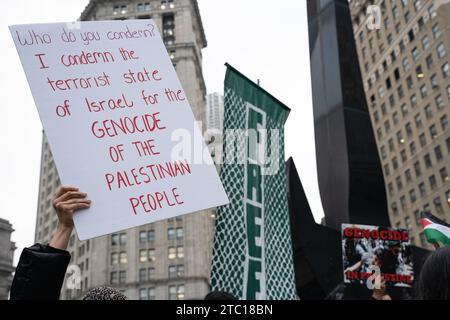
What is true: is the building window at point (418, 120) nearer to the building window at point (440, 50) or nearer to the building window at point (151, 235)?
the building window at point (440, 50)

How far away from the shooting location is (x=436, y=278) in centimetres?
199

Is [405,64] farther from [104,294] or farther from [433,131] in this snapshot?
[104,294]

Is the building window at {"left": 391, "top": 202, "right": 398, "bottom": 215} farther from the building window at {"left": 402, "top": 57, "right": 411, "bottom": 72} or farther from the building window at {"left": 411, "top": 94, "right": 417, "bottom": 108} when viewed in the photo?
the building window at {"left": 402, "top": 57, "right": 411, "bottom": 72}

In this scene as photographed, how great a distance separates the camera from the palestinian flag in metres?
4.25

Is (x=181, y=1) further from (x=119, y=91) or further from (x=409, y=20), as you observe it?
(x=119, y=91)

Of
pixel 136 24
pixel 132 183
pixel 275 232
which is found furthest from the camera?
pixel 275 232

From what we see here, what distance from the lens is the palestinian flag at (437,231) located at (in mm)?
4247

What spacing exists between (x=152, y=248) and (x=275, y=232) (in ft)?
211

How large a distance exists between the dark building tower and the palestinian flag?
6230mm

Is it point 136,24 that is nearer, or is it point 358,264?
point 136,24

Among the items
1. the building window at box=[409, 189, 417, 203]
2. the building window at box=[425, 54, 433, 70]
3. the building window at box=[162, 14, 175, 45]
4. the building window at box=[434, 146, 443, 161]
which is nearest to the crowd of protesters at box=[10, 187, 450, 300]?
the building window at box=[434, 146, 443, 161]

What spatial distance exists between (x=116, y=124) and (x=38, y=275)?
4.35ft

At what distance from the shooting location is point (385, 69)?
7006cm
